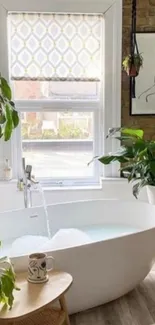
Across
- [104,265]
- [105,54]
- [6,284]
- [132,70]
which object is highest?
[105,54]

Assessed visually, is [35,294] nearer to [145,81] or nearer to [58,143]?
[58,143]

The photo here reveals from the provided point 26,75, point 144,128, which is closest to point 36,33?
point 26,75

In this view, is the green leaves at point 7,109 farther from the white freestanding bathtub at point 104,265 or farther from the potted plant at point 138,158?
the potted plant at point 138,158

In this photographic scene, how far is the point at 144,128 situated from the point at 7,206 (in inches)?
62.7

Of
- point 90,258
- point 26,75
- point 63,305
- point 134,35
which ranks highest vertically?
point 134,35

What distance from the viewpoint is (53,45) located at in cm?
387

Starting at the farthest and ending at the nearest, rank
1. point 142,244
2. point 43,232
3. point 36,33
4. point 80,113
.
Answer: point 80,113, point 36,33, point 43,232, point 142,244

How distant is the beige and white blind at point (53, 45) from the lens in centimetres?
383

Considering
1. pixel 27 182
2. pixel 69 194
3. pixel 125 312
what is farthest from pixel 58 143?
pixel 125 312

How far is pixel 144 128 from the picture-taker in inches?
162

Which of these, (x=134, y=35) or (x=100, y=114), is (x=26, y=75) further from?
(x=134, y=35)

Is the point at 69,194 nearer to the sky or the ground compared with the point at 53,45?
nearer to the ground

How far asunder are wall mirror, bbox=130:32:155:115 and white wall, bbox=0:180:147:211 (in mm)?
760

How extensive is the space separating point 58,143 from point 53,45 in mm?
960
